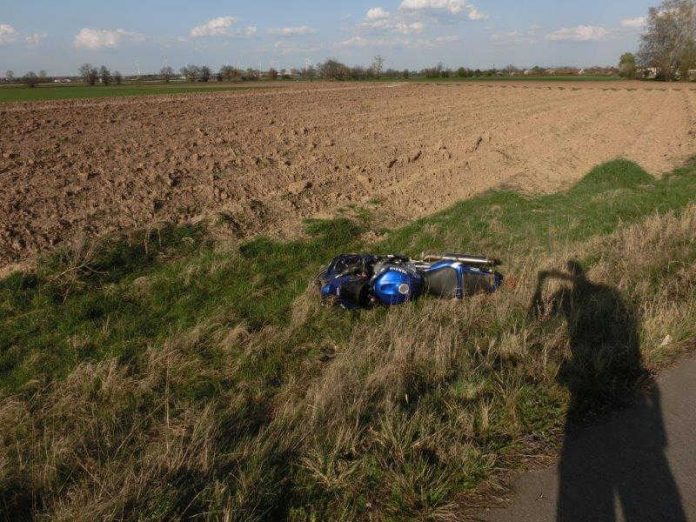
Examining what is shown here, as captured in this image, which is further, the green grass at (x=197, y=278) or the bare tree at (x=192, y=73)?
the bare tree at (x=192, y=73)

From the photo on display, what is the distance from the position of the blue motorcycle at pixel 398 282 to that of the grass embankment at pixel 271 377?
0.65 feet

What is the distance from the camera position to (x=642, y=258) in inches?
265

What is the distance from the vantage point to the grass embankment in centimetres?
315

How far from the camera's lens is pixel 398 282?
573 cm

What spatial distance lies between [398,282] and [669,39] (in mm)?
89121

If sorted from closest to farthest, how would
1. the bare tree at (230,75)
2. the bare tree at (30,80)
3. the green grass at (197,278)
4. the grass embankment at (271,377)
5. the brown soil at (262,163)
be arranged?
the grass embankment at (271,377)
the green grass at (197,278)
the brown soil at (262,163)
the bare tree at (30,80)
the bare tree at (230,75)

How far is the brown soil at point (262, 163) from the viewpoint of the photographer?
838 cm

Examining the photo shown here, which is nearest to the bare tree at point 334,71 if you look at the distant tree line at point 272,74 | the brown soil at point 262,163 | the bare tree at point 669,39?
the distant tree line at point 272,74

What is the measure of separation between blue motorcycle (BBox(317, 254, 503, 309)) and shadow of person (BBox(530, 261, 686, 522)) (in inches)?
27.7

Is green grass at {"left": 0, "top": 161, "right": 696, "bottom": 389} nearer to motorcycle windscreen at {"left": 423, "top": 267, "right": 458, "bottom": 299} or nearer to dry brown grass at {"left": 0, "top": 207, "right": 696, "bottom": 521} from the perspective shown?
dry brown grass at {"left": 0, "top": 207, "right": 696, "bottom": 521}

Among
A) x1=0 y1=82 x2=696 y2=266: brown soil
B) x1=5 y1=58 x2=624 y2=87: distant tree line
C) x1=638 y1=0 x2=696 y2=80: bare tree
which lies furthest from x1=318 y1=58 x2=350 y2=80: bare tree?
x1=0 y1=82 x2=696 y2=266: brown soil

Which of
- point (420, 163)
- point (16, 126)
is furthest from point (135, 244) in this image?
point (16, 126)

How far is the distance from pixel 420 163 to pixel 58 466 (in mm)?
11529

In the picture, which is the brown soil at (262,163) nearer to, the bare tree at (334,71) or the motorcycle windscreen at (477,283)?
the motorcycle windscreen at (477,283)
